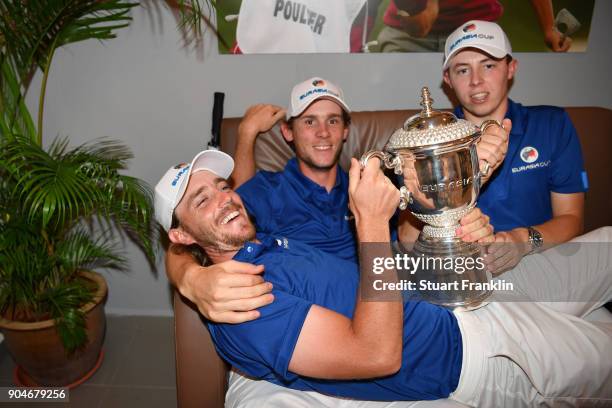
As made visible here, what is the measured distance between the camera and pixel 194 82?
2207mm

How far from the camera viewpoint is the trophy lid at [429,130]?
1.10 metres

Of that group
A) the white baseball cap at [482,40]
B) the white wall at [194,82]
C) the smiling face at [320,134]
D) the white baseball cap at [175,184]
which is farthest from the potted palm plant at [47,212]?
the white baseball cap at [482,40]

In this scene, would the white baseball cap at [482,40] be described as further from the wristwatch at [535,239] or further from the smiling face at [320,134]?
the wristwatch at [535,239]

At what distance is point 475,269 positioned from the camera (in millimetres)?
1295

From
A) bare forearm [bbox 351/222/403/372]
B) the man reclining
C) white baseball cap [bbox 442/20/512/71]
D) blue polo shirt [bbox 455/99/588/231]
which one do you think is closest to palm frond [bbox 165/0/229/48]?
the man reclining

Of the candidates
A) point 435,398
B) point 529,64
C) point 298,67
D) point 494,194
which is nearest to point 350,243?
point 494,194

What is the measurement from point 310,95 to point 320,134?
15 cm

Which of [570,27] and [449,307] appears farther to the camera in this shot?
[570,27]

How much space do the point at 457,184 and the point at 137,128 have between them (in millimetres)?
1661

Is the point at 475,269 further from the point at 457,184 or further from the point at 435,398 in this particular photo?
the point at 435,398

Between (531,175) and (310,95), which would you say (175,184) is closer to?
(310,95)

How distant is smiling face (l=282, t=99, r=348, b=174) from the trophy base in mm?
625

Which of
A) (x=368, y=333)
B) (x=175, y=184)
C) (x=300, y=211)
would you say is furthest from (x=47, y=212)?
(x=368, y=333)

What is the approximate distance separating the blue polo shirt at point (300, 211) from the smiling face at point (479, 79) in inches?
24.4
